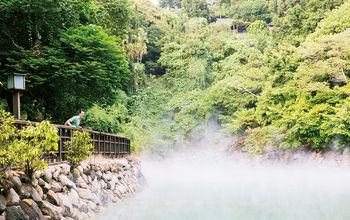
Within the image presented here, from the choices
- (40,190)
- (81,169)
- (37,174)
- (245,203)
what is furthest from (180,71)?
(40,190)

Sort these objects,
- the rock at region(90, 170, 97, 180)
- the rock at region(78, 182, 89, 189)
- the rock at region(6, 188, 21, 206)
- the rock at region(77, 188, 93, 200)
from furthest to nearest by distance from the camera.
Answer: the rock at region(90, 170, 97, 180) → the rock at region(78, 182, 89, 189) → the rock at region(77, 188, 93, 200) → the rock at region(6, 188, 21, 206)

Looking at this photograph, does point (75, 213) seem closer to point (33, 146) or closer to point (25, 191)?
point (25, 191)

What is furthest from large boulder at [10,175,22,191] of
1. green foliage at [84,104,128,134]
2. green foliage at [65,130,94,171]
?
green foliage at [84,104,128,134]

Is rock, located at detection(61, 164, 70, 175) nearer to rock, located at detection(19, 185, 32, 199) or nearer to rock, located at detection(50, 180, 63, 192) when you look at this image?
rock, located at detection(50, 180, 63, 192)

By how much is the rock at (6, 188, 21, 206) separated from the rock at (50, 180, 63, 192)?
1561mm

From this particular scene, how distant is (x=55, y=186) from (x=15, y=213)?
6.15ft

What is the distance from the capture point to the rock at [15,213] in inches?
215

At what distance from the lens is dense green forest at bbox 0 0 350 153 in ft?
39.9

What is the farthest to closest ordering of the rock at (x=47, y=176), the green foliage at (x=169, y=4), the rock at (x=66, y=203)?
the green foliage at (x=169, y=4) → the rock at (x=66, y=203) → the rock at (x=47, y=176)

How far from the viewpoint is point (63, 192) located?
7.80 meters

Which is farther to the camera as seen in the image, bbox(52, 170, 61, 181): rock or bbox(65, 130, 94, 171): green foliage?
bbox(65, 130, 94, 171): green foliage

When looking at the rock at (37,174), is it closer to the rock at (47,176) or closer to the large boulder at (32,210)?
the rock at (47,176)

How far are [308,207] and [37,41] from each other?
10.1 meters

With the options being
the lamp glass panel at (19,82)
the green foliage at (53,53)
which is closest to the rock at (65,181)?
the lamp glass panel at (19,82)
